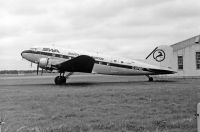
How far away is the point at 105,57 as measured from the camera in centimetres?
2586

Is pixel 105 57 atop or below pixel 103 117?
atop

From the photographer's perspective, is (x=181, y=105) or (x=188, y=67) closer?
(x=181, y=105)

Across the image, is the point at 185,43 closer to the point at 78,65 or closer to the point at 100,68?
the point at 100,68

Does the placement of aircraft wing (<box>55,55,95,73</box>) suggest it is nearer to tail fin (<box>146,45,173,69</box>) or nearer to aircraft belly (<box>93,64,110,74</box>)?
aircraft belly (<box>93,64,110,74</box>)

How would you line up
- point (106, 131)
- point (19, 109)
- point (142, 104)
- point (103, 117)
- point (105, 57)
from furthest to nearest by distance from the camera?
1. point (105, 57)
2. point (142, 104)
3. point (19, 109)
4. point (103, 117)
5. point (106, 131)

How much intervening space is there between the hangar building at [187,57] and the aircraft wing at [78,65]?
11.1m

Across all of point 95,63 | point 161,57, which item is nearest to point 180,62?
point 161,57

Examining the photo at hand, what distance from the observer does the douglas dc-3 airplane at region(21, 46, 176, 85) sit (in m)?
23.6

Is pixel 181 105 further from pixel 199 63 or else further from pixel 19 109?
pixel 199 63

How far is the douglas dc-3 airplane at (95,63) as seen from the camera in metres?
23.6

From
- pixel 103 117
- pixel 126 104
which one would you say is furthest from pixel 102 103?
pixel 103 117

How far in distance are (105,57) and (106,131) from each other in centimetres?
1904

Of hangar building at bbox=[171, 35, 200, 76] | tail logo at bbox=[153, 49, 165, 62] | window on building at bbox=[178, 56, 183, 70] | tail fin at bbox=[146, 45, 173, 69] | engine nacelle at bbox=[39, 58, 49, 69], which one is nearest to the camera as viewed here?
engine nacelle at bbox=[39, 58, 49, 69]

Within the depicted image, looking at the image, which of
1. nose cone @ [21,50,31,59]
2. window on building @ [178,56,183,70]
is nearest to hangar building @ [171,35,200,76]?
window on building @ [178,56,183,70]
